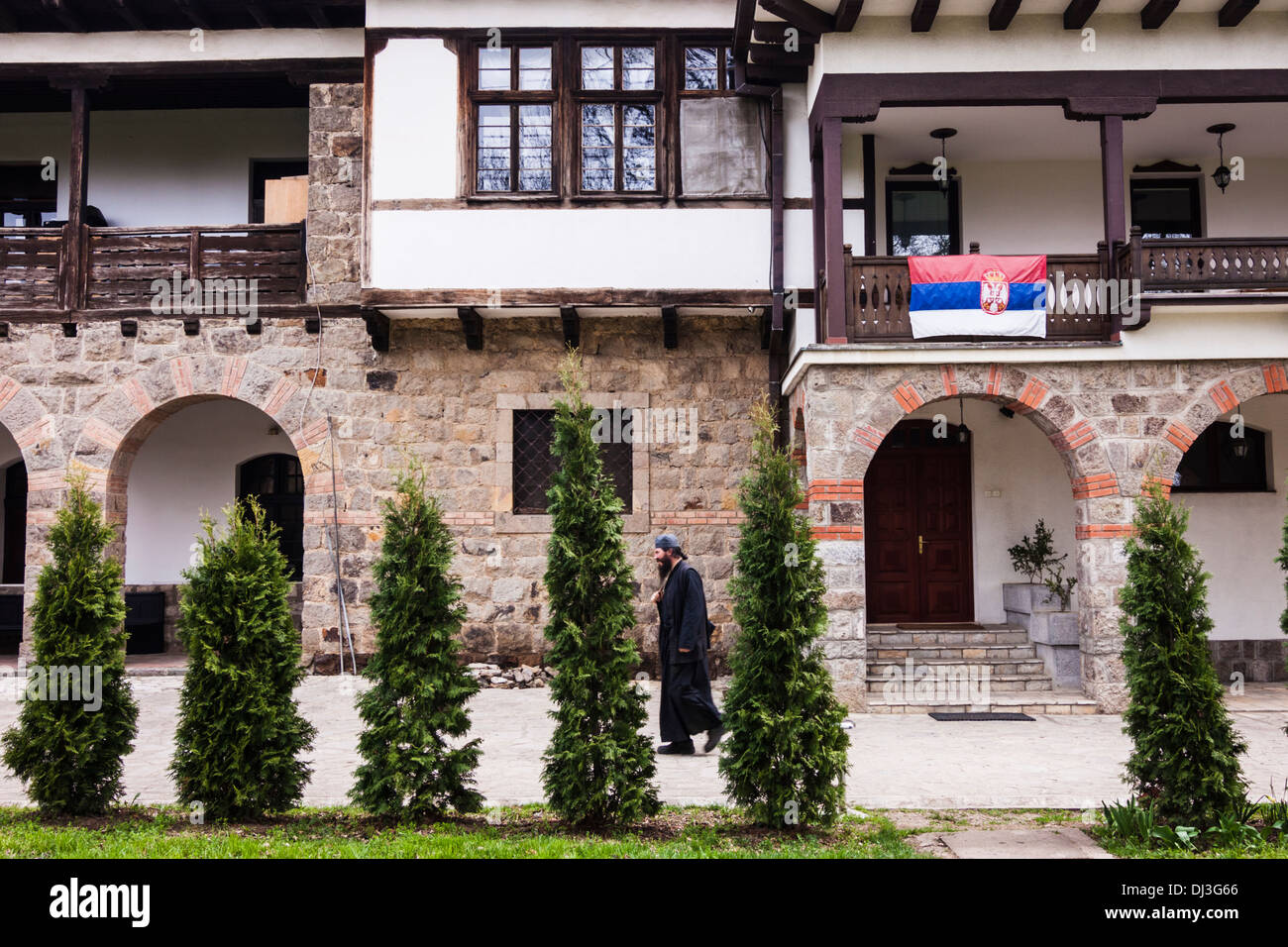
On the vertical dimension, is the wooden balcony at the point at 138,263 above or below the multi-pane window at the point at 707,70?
below

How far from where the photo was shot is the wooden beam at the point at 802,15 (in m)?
10.1

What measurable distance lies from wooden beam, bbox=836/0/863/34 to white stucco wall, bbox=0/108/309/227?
23.8 feet

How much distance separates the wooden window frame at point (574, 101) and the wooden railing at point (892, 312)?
76.7 inches

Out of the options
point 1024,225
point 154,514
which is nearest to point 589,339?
point 1024,225

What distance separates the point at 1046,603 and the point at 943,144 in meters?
5.52

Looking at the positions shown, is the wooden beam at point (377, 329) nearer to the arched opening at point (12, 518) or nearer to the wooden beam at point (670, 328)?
the wooden beam at point (670, 328)

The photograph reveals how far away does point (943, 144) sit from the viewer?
1202cm

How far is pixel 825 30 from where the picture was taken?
34.2ft

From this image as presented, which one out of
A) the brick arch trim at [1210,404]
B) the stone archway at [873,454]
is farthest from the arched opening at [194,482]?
the brick arch trim at [1210,404]

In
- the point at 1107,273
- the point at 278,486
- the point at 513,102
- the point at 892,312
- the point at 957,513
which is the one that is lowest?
the point at 957,513

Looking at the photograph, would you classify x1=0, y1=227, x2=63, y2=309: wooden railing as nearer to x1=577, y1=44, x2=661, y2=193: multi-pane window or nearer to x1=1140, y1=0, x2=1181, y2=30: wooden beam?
x1=577, y1=44, x2=661, y2=193: multi-pane window

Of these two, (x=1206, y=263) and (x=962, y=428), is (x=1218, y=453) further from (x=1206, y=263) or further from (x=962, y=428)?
(x=1206, y=263)

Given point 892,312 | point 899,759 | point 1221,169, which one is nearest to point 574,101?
point 892,312

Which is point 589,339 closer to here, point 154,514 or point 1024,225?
point 1024,225
